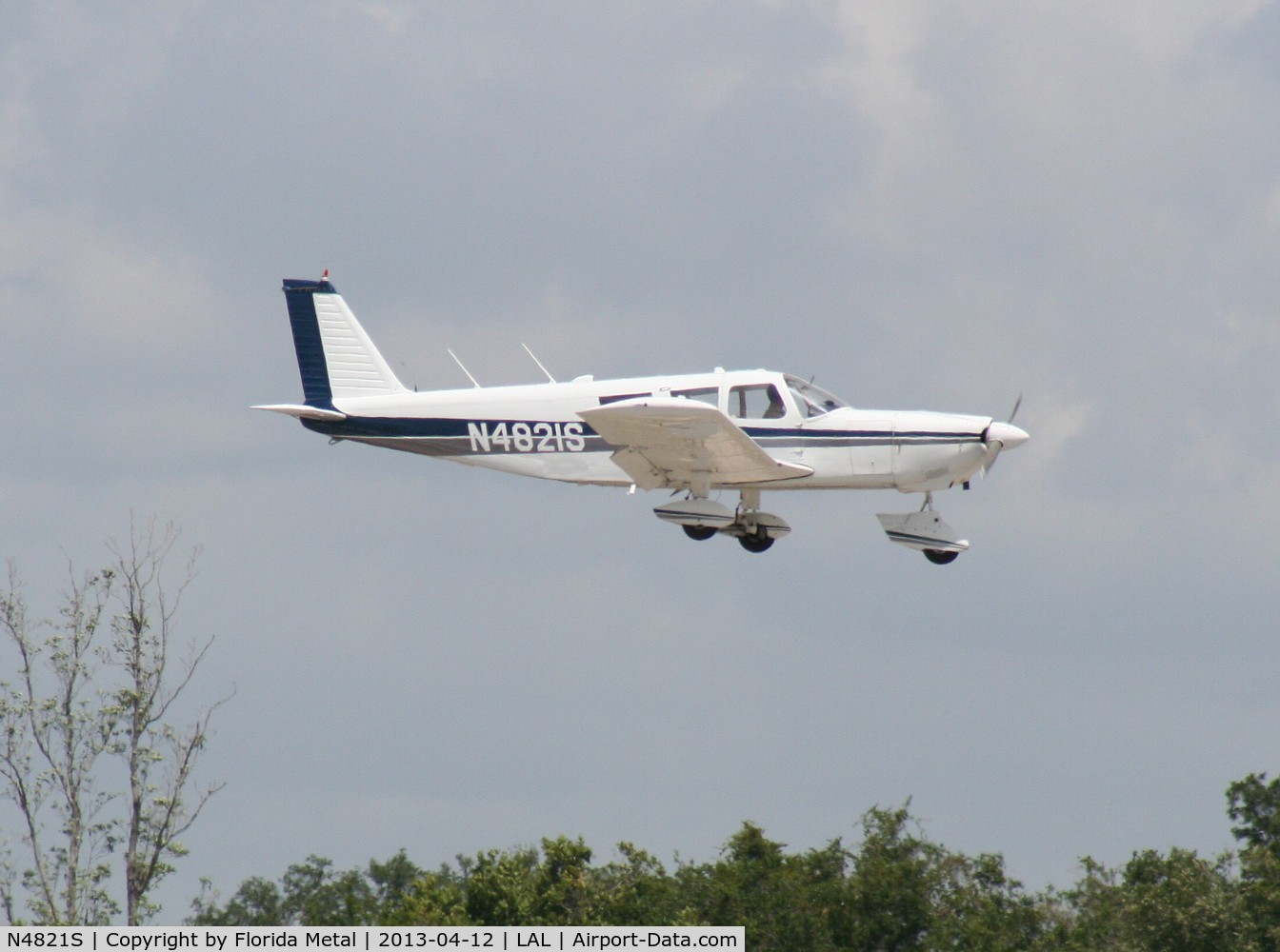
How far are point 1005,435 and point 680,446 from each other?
411 centimetres

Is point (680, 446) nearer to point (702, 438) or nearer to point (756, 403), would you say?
point (702, 438)

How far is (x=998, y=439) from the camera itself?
28.8m

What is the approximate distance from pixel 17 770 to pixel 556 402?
14858 millimetres

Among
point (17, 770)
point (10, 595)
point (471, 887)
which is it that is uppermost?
point (10, 595)

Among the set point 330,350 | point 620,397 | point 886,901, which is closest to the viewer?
point 620,397

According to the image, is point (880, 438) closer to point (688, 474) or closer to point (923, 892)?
point (688, 474)

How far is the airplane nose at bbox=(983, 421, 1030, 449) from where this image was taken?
28750mm

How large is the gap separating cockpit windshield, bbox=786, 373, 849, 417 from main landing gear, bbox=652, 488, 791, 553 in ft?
4.82

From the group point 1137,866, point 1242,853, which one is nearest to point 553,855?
point 1242,853

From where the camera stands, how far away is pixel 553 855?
124ft

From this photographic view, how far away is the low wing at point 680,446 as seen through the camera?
27.5 m

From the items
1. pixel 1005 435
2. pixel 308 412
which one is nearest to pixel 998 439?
pixel 1005 435

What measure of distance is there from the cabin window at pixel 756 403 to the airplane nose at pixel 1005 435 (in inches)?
102
